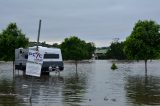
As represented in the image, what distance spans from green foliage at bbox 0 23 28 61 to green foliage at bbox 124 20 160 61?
36.4 feet

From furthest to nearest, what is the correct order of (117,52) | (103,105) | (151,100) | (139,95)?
1. (117,52)
2. (139,95)
3. (151,100)
4. (103,105)

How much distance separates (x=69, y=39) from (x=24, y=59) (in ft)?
122

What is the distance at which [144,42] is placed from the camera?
43.0 meters

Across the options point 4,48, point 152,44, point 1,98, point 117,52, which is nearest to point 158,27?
point 152,44

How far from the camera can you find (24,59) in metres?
43.7

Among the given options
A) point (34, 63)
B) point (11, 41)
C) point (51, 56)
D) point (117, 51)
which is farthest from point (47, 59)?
point (117, 51)

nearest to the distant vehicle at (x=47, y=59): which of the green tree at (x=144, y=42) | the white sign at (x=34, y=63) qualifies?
the green tree at (x=144, y=42)

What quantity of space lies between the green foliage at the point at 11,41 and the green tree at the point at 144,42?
11.1 meters

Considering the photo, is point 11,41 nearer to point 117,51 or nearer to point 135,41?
point 135,41

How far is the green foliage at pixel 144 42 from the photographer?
4253cm

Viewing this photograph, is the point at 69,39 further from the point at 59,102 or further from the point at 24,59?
the point at 59,102

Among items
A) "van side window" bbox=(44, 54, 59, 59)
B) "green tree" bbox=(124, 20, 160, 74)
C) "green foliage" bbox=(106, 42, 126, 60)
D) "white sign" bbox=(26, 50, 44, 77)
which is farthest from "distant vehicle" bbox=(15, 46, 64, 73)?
"green foliage" bbox=(106, 42, 126, 60)

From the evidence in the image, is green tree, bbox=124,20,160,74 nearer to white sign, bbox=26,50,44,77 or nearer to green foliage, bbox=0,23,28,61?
green foliage, bbox=0,23,28,61

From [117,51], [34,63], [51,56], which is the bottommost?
[34,63]
